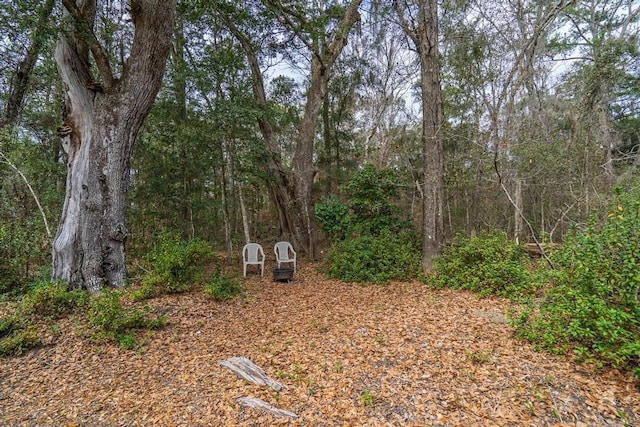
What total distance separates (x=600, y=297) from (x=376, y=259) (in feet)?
12.6

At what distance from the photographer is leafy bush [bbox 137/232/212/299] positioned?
14.1 ft

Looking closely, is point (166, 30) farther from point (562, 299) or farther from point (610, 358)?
point (610, 358)

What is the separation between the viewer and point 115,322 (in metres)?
3.25

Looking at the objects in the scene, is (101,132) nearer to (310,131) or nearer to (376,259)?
(310,131)

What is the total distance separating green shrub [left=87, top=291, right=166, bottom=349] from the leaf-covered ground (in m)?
0.11

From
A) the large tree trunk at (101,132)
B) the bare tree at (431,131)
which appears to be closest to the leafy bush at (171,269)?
the large tree trunk at (101,132)

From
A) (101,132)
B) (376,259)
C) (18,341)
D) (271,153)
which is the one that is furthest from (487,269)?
(101,132)

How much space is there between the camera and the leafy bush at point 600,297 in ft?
7.11

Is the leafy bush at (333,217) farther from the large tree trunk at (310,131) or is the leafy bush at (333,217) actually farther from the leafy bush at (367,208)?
the large tree trunk at (310,131)

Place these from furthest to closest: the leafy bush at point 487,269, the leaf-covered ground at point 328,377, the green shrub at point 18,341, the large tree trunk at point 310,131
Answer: the large tree trunk at point 310,131
the leafy bush at point 487,269
the green shrub at point 18,341
the leaf-covered ground at point 328,377

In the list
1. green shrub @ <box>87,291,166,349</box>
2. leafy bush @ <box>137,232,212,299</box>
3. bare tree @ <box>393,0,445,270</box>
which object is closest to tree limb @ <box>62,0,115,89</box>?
leafy bush @ <box>137,232,212,299</box>

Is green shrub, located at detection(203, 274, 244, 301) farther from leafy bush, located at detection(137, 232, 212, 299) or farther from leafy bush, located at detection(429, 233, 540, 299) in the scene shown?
leafy bush, located at detection(429, 233, 540, 299)

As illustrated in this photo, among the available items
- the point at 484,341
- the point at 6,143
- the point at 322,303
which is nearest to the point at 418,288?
the point at 322,303

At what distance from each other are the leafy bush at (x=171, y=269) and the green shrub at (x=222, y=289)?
32 cm
